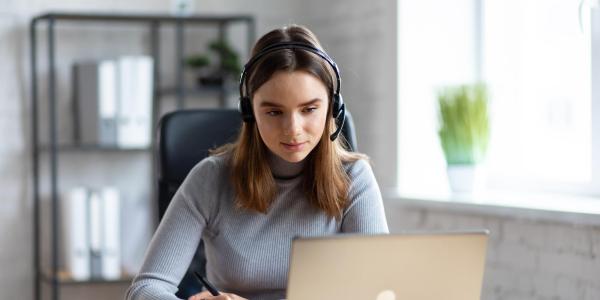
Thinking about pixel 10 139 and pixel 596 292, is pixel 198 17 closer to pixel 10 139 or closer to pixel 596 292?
pixel 10 139

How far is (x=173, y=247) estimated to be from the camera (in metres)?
1.60

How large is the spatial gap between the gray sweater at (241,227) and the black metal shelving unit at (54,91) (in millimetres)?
1614

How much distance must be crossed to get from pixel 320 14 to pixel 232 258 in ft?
6.94

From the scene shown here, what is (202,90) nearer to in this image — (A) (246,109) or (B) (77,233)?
(B) (77,233)

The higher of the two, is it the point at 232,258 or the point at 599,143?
the point at 599,143

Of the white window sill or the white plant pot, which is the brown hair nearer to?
the white window sill

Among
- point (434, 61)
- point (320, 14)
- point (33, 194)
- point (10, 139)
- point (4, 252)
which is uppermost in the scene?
point (320, 14)

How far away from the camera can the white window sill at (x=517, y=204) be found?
2.15 meters

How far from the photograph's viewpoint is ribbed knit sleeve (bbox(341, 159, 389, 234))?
5.45 ft

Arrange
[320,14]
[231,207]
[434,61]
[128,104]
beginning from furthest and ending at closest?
[320,14], [128,104], [434,61], [231,207]

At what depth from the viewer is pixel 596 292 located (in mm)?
2113

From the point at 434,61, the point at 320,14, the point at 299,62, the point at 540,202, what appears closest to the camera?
the point at 299,62

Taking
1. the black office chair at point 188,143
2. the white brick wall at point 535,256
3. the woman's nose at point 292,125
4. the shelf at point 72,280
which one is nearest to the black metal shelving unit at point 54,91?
the shelf at point 72,280

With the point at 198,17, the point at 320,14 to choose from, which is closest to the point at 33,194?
the point at 198,17
